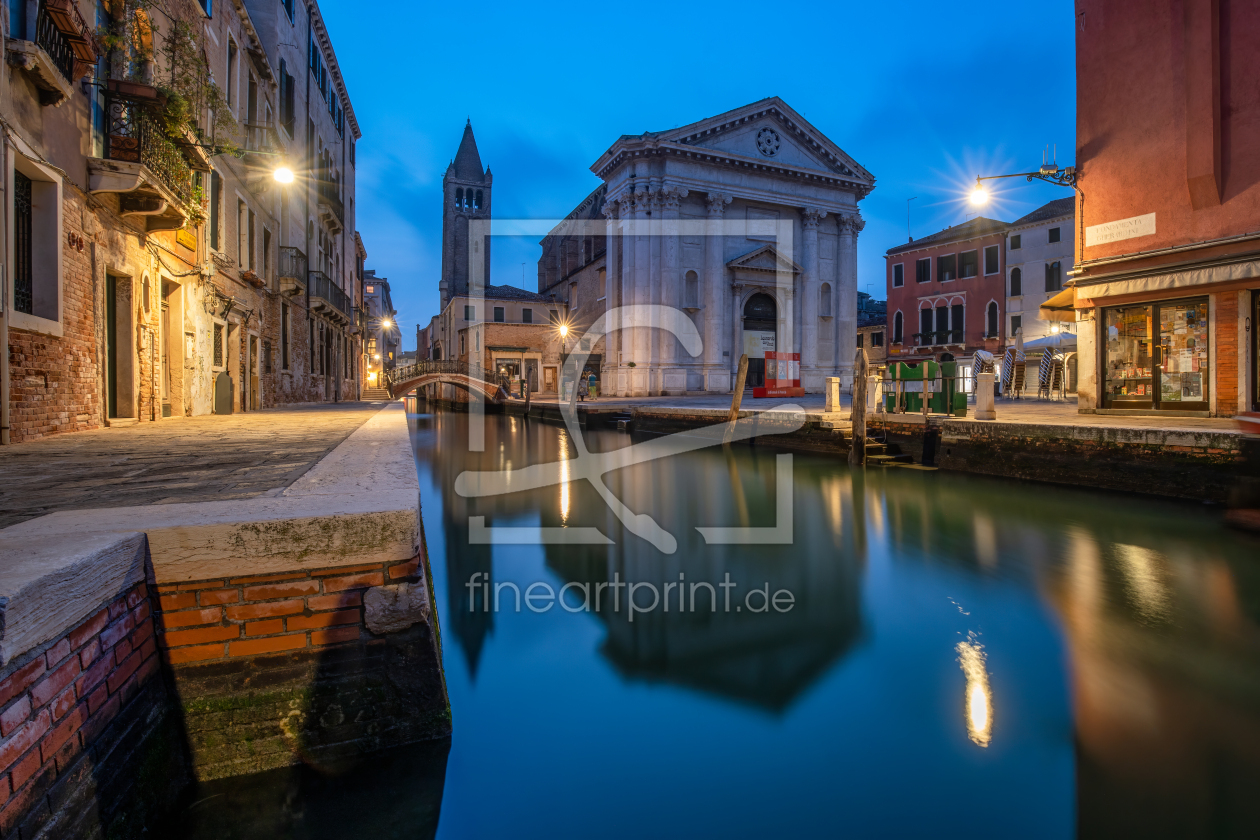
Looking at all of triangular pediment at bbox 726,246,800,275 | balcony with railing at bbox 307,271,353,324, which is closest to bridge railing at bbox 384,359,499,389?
balcony with railing at bbox 307,271,353,324

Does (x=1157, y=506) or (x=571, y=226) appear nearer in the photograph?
(x=1157, y=506)

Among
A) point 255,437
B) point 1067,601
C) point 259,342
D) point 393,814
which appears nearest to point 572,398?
point 259,342

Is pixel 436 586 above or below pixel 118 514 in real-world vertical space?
below

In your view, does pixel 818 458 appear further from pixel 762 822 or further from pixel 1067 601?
pixel 762 822

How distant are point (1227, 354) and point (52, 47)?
13556 mm

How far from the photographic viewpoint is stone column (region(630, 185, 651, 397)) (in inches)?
963

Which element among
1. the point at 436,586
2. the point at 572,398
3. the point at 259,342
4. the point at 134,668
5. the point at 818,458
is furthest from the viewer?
the point at 572,398

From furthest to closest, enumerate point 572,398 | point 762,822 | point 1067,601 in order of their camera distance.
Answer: point 572,398, point 1067,601, point 762,822

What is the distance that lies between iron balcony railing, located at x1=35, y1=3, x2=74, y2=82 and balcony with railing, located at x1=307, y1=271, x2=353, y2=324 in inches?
433

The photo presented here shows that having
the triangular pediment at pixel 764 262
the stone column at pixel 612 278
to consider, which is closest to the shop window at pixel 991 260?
the triangular pediment at pixel 764 262

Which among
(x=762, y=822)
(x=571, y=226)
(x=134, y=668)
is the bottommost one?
(x=762, y=822)

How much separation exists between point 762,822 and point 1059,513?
20.1ft

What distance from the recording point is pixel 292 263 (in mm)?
15102

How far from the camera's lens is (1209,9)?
8.84 m
